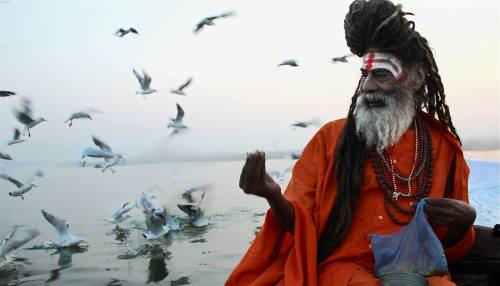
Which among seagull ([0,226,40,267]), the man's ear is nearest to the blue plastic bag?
the man's ear

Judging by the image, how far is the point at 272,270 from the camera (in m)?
2.60

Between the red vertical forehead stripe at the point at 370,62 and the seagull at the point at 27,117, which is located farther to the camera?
the seagull at the point at 27,117

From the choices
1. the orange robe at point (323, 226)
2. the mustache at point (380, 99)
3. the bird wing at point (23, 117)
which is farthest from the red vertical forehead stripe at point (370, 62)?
the bird wing at point (23, 117)

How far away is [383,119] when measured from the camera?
272 cm

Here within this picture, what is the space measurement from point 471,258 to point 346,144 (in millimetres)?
756

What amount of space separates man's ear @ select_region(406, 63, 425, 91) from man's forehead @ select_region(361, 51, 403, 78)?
91 millimetres

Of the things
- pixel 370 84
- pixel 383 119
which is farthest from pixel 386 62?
pixel 383 119

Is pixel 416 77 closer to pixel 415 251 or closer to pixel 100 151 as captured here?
pixel 415 251

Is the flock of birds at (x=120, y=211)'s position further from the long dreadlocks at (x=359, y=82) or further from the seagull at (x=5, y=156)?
the long dreadlocks at (x=359, y=82)

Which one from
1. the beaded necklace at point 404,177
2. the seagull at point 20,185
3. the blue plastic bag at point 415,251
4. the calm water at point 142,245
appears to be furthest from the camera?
the seagull at point 20,185

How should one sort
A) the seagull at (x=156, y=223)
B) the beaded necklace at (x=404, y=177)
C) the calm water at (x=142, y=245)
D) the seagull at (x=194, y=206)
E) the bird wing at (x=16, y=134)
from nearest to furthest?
the beaded necklace at (x=404, y=177)
the calm water at (x=142, y=245)
the bird wing at (x=16, y=134)
the seagull at (x=156, y=223)
the seagull at (x=194, y=206)

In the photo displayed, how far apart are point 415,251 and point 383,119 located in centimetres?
62

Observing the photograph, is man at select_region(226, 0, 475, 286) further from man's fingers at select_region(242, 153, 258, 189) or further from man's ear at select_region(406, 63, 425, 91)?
man's fingers at select_region(242, 153, 258, 189)

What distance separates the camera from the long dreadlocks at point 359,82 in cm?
267
